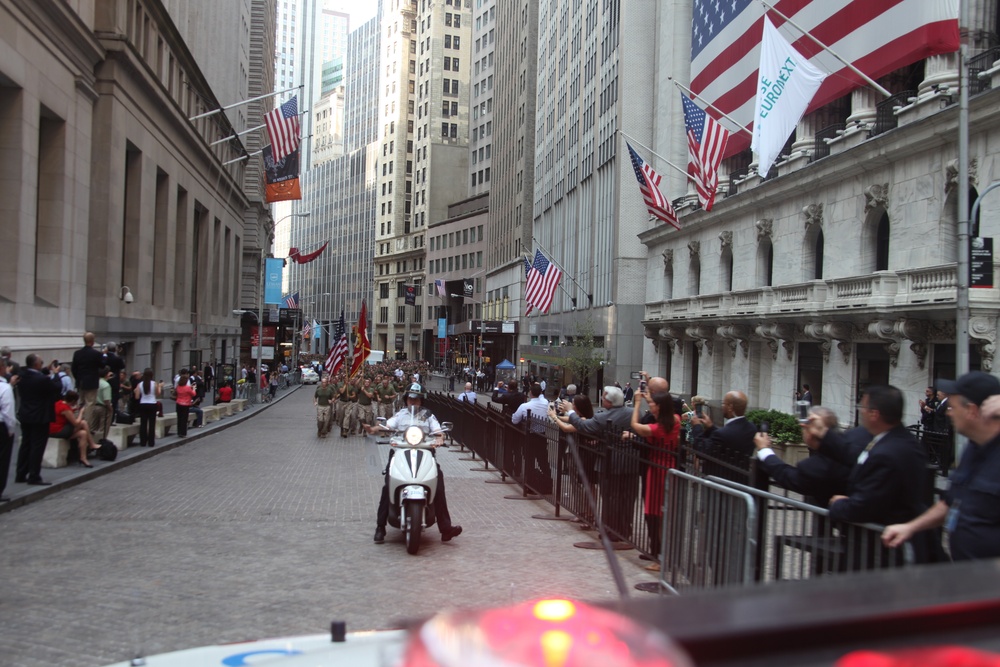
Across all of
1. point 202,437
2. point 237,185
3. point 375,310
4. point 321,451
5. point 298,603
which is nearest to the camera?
point 298,603

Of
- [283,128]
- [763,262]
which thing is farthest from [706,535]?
[283,128]

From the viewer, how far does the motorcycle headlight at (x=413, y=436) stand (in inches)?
390

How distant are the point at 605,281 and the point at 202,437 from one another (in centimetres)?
3226

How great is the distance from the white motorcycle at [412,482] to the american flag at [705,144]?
48.1ft

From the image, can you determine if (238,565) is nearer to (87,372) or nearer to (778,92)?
(87,372)

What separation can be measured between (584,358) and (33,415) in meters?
38.1

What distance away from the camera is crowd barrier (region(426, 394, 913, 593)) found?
5.34m

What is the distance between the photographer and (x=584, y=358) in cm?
4841

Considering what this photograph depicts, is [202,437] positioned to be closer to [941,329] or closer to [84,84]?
[84,84]

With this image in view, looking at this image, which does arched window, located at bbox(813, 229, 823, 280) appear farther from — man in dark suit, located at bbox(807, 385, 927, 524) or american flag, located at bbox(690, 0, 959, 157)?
man in dark suit, located at bbox(807, 385, 927, 524)

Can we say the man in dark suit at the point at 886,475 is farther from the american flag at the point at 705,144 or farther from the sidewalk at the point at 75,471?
the american flag at the point at 705,144

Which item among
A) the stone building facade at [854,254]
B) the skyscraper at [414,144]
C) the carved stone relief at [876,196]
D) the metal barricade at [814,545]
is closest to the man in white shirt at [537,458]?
the metal barricade at [814,545]

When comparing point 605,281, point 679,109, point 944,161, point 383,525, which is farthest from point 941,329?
point 605,281

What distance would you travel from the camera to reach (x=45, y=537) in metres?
9.45
